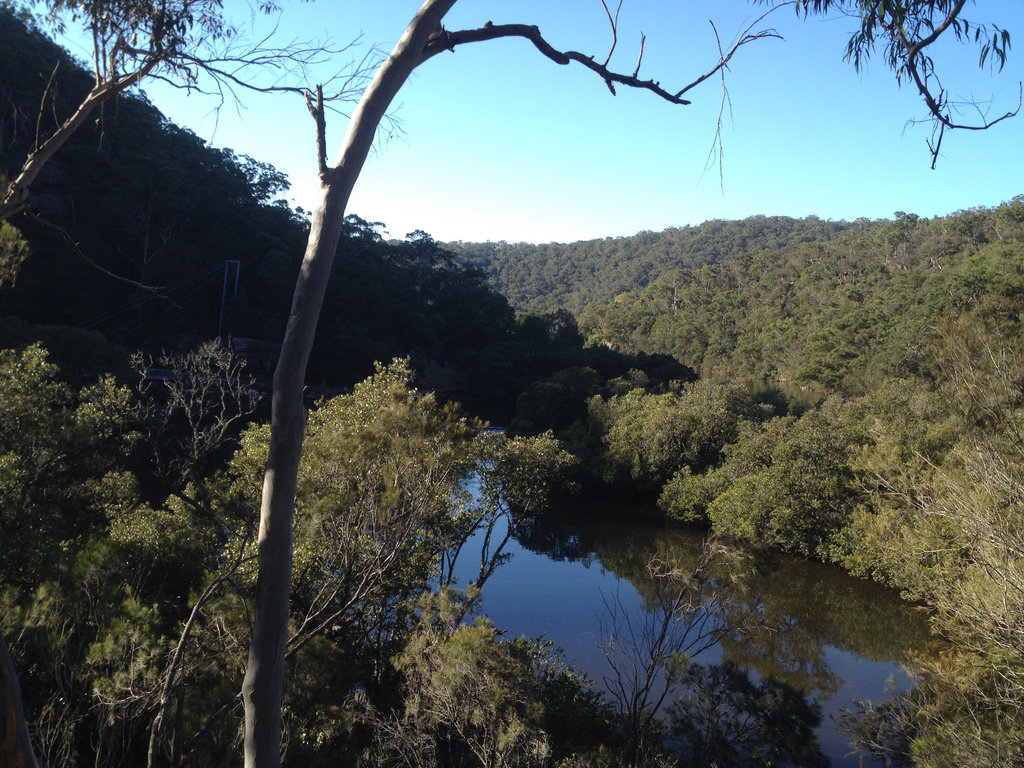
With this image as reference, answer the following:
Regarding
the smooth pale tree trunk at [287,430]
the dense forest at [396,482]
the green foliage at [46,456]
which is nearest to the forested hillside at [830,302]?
the dense forest at [396,482]

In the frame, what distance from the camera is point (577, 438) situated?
73.6 ft

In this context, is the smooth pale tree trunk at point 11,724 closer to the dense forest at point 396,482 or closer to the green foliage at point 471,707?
the dense forest at point 396,482

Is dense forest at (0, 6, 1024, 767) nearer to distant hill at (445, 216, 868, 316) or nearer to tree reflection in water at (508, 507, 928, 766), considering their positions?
tree reflection in water at (508, 507, 928, 766)

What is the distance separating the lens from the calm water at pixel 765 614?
10.2 metres

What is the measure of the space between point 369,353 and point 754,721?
24116 millimetres

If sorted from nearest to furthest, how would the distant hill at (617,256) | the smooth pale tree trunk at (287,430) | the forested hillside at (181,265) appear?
the smooth pale tree trunk at (287,430)
the forested hillside at (181,265)
the distant hill at (617,256)

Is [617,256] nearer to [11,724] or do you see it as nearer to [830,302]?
[830,302]

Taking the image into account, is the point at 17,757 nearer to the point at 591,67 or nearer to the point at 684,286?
the point at 591,67

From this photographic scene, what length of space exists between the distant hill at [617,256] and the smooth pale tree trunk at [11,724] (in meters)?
68.1

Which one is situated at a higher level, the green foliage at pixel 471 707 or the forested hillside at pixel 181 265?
the forested hillside at pixel 181 265

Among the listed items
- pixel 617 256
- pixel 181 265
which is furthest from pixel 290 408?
pixel 617 256

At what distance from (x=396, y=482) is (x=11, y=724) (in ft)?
10.9

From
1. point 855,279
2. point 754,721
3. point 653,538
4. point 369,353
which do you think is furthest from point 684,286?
point 754,721

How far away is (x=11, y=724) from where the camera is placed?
1.96m
